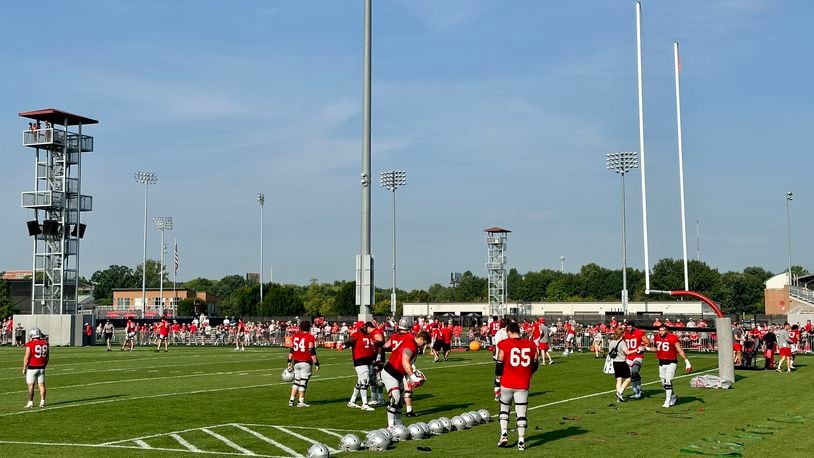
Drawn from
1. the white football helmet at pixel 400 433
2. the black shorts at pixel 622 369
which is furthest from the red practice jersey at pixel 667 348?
the white football helmet at pixel 400 433

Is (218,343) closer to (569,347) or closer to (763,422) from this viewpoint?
(569,347)

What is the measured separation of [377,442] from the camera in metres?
14.5

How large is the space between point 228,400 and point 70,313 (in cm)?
4385

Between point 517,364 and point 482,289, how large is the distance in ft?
518

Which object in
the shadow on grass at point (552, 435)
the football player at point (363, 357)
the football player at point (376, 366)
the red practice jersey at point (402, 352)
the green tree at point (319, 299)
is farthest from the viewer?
the green tree at point (319, 299)

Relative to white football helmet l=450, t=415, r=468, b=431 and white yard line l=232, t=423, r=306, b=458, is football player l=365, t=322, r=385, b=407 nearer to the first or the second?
white football helmet l=450, t=415, r=468, b=431

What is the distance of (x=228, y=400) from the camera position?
886 inches

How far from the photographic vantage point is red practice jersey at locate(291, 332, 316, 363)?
20609 millimetres

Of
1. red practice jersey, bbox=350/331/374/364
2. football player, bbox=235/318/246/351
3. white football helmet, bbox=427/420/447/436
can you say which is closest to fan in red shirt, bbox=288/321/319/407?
red practice jersey, bbox=350/331/374/364

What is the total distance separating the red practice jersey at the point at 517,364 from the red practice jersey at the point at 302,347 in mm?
6883

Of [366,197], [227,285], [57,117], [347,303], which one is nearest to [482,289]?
[227,285]

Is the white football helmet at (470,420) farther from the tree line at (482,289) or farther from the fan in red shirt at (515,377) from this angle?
the tree line at (482,289)

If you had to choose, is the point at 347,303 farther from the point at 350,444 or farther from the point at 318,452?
the point at 318,452

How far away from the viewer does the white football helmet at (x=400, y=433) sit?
1550cm
